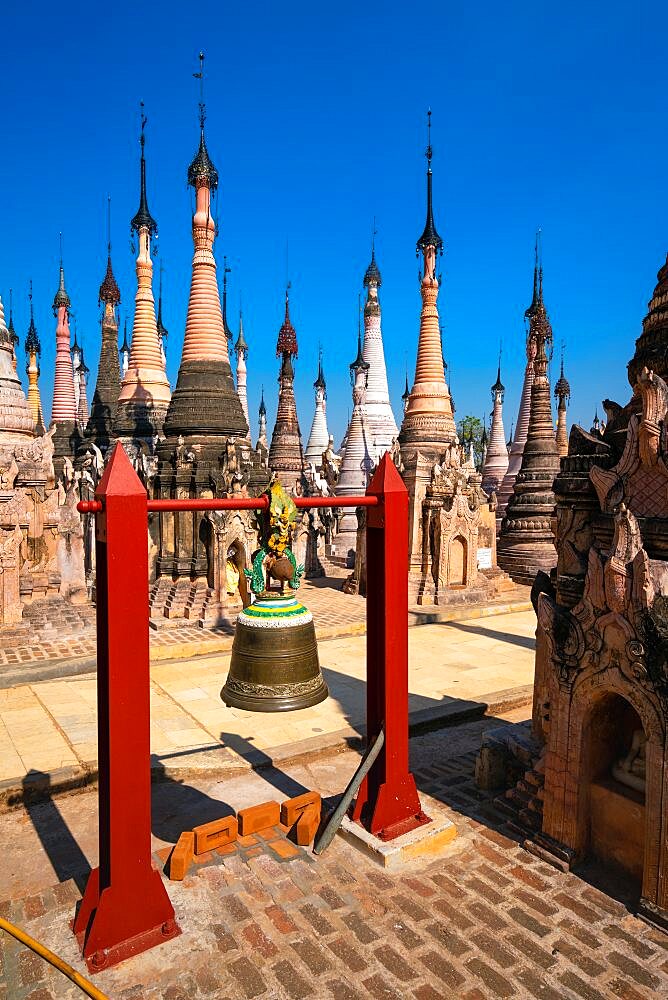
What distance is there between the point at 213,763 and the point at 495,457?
88.2 feet

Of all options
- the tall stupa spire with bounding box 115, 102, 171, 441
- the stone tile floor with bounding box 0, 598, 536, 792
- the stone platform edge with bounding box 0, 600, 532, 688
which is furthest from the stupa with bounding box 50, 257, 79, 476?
the stone tile floor with bounding box 0, 598, 536, 792

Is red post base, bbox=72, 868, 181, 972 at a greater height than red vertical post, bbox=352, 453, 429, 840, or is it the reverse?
red vertical post, bbox=352, 453, 429, 840

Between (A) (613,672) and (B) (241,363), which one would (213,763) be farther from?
(B) (241,363)

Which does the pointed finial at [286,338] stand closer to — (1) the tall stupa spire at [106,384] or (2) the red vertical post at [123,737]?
(1) the tall stupa spire at [106,384]

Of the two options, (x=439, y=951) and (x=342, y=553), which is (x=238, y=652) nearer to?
(x=439, y=951)

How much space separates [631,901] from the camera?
200 inches

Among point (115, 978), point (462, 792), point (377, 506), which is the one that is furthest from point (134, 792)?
point (462, 792)

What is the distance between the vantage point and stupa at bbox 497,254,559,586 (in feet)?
71.4

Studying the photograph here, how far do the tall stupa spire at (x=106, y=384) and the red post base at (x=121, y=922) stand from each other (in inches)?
822

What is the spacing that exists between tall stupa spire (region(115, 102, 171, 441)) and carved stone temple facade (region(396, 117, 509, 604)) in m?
8.17

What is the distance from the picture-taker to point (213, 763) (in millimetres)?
7980

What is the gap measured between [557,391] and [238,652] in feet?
145

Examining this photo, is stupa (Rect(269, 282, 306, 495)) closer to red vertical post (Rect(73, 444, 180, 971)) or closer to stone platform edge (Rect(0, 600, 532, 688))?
stone platform edge (Rect(0, 600, 532, 688))

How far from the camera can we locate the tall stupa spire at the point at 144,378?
21297 mm
